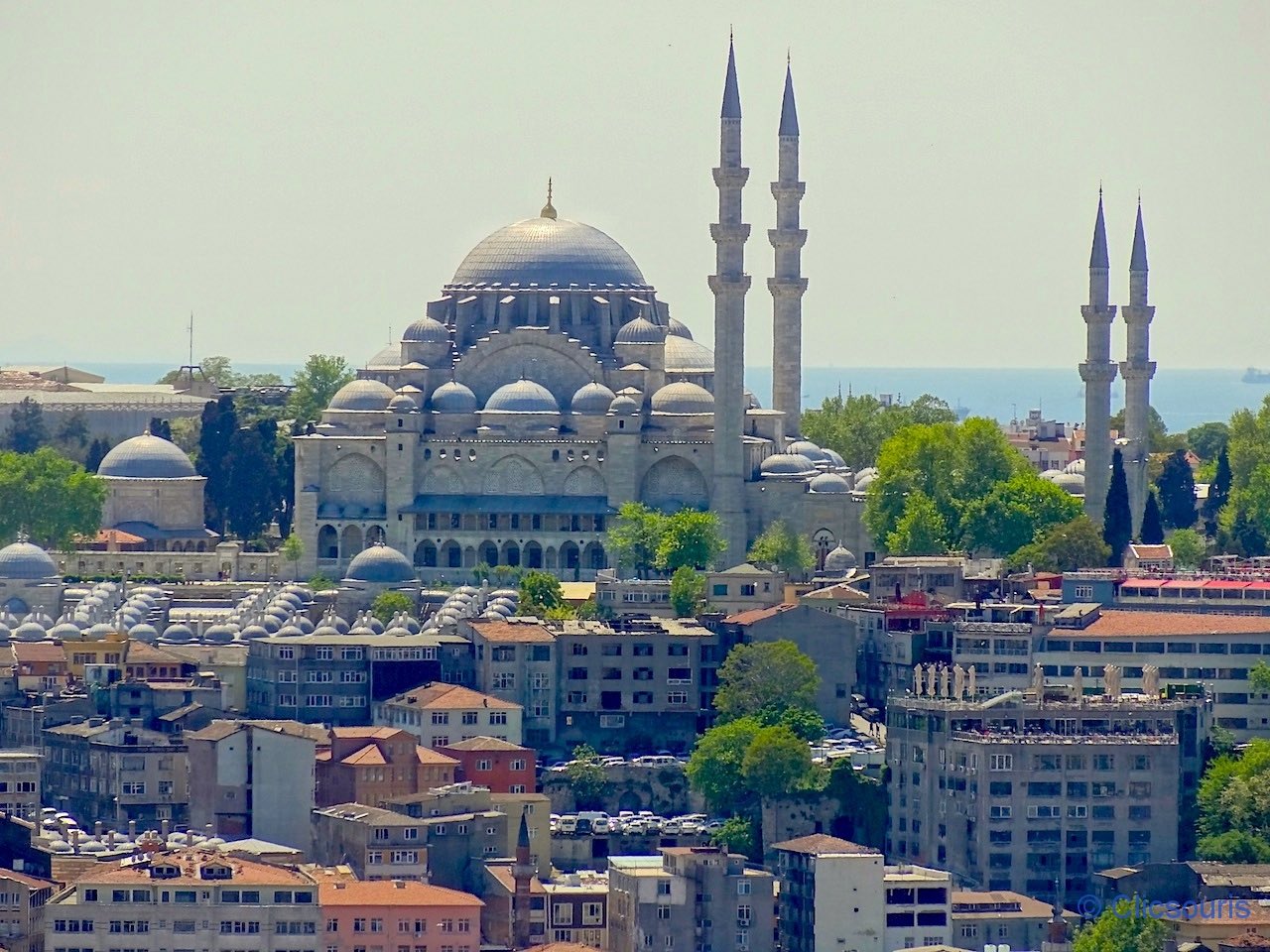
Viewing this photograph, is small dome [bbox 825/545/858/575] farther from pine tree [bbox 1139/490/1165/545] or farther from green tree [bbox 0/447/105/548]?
green tree [bbox 0/447/105/548]

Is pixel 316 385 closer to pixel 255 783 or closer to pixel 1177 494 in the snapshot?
pixel 1177 494

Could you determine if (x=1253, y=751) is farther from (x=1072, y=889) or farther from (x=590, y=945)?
(x=590, y=945)

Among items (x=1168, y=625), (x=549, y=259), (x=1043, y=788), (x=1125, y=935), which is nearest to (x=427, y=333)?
(x=549, y=259)

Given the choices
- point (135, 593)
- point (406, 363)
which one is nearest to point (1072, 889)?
point (135, 593)

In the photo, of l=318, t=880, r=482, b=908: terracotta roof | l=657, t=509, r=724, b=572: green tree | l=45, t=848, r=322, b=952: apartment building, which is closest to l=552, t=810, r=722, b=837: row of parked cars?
l=318, t=880, r=482, b=908: terracotta roof

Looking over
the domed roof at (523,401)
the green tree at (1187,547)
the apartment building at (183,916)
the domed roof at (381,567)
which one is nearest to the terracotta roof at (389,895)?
the apartment building at (183,916)

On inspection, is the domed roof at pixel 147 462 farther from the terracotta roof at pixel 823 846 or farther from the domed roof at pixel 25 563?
the terracotta roof at pixel 823 846
